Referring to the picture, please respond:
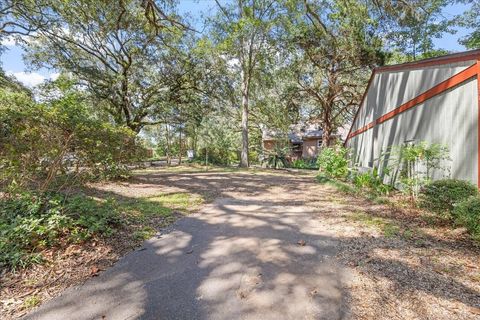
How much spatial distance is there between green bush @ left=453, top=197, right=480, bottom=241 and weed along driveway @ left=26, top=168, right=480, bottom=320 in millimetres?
304

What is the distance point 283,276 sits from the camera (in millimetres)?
2879

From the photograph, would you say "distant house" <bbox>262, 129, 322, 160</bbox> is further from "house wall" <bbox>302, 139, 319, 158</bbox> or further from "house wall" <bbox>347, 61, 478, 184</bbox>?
"house wall" <bbox>347, 61, 478, 184</bbox>

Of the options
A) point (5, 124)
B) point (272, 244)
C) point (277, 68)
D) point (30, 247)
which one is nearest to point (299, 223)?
point (272, 244)

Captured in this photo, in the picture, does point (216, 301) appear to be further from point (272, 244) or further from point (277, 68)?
point (277, 68)

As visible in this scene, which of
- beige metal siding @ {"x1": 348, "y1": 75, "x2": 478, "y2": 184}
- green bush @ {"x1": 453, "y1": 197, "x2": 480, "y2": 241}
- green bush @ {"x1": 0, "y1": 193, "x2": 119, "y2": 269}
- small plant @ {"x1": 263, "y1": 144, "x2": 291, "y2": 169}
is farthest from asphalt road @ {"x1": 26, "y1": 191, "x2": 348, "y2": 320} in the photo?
small plant @ {"x1": 263, "y1": 144, "x2": 291, "y2": 169}

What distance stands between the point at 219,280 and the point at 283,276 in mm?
733

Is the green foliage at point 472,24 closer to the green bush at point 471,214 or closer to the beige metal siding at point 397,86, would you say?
the beige metal siding at point 397,86

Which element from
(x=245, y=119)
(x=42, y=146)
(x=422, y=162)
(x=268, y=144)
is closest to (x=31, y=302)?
(x=42, y=146)

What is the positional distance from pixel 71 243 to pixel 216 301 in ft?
7.43

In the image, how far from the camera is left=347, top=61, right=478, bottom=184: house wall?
15.9ft

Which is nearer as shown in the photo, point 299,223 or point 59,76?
point 299,223

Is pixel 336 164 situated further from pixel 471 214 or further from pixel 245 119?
pixel 245 119

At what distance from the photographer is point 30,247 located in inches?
124

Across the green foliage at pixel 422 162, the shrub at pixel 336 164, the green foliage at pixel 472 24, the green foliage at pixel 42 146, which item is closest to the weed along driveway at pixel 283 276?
the green foliage at pixel 422 162
